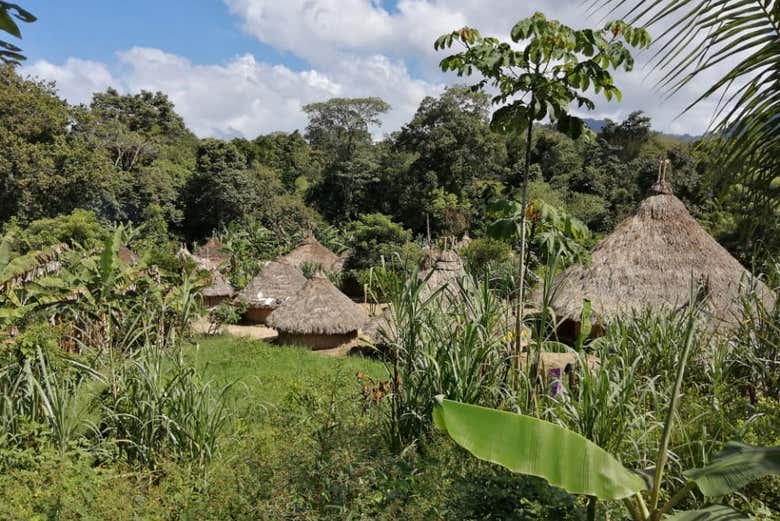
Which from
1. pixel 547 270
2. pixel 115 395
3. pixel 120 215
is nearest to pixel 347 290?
pixel 120 215

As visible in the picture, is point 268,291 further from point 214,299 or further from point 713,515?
point 713,515

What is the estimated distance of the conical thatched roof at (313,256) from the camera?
18922 mm

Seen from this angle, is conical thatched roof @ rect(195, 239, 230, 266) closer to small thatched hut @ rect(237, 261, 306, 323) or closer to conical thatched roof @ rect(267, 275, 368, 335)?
small thatched hut @ rect(237, 261, 306, 323)

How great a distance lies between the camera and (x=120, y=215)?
22062mm

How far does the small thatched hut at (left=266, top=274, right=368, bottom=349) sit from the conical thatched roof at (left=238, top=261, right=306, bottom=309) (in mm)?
2026

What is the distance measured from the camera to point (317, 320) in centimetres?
1191

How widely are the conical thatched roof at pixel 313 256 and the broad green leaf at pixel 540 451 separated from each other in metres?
16.9

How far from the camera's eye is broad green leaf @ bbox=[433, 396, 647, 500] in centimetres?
193

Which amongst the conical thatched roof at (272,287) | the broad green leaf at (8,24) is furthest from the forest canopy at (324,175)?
the broad green leaf at (8,24)

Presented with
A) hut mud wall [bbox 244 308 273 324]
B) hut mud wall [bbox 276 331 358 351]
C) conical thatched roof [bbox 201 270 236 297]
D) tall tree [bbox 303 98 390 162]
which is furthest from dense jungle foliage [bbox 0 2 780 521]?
tall tree [bbox 303 98 390 162]

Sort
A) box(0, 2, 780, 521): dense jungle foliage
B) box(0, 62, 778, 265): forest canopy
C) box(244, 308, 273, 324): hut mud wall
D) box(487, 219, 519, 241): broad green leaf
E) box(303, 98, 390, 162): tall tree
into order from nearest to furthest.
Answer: box(0, 2, 780, 521): dense jungle foliage → box(487, 219, 519, 241): broad green leaf → box(244, 308, 273, 324): hut mud wall → box(0, 62, 778, 265): forest canopy → box(303, 98, 390, 162): tall tree

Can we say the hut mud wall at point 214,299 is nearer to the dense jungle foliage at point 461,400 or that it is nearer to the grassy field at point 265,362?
the grassy field at point 265,362

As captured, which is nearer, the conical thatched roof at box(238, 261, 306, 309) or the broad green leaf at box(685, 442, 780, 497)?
the broad green leaf at box(685, 442, 780, 497)

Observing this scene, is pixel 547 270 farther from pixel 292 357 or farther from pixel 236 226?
pixel 236 226
